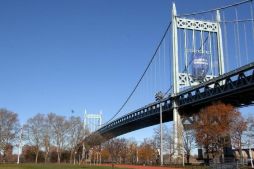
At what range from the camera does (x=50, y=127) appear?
9081cm

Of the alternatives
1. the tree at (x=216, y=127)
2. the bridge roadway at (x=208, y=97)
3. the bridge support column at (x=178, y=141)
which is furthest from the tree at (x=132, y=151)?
the tree at (x=216, y=127)

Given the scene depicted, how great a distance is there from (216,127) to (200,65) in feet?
52.5

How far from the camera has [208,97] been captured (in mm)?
58938

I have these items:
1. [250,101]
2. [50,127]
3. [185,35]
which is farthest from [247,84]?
[50,127]

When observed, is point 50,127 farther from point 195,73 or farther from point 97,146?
point 195,73

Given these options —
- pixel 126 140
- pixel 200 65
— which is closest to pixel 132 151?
pixel 126 140

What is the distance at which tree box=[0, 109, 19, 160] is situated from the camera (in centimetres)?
7862

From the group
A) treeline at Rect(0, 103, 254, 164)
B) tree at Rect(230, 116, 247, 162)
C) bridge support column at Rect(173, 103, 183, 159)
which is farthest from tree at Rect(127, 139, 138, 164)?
tree at Rect(230, 116, 247, 162)

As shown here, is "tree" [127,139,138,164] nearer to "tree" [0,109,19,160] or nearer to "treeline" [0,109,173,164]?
"treeline" [0,109,173,164]

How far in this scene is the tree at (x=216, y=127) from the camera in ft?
173

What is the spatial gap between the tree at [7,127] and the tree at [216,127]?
3994 centimetres

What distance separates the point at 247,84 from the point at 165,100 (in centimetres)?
2312

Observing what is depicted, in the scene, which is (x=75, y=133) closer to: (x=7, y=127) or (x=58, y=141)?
(x=58, y=141)

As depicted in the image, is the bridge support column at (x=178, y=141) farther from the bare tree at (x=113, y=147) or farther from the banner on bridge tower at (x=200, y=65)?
the bare tree at (x=113, y=147)
